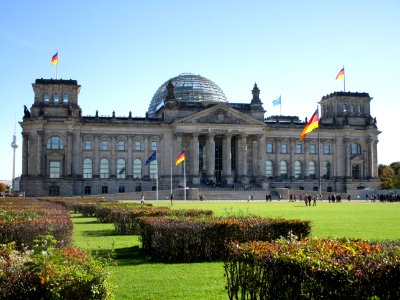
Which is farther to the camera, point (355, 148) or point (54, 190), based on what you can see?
point (355, 148)

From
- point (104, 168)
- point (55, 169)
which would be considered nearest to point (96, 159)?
point (104, 168)

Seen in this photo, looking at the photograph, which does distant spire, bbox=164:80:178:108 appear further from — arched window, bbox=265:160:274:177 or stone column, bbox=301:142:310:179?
stone column, bbox=301:142:310:179

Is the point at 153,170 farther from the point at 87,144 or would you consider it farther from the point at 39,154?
the point at 39,154

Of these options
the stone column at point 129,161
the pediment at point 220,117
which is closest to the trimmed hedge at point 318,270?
the pediment at point 220,117

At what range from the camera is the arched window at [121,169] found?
106762 millimetres

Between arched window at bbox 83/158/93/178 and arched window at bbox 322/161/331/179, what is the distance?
5066 cm

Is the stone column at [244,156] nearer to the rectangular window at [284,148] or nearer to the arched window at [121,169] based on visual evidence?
the rectangular window at [284,148]

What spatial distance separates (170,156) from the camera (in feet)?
354

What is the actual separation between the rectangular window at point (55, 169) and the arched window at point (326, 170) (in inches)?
2236

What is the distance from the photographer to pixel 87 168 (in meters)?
106

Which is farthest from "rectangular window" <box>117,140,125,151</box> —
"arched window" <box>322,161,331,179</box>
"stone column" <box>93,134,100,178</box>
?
"arched window" <box>322,161,331,179</box>

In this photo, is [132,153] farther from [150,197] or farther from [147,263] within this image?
[147,263]

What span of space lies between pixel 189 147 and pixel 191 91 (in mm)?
19680

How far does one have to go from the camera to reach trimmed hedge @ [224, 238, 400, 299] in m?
8.42
